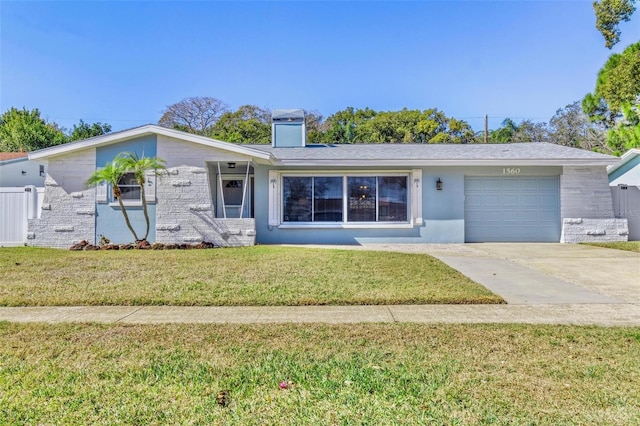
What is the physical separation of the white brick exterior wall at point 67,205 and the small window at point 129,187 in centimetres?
87

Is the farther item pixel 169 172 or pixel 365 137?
pixel 365 137

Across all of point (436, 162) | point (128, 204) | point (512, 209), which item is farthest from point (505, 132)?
point (128, 204)

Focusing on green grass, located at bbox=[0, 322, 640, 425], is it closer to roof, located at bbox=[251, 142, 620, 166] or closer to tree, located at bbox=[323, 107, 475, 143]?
roof, located at bbox=[251, 142, 620, 166]

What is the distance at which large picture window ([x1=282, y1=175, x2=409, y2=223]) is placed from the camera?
12.5 m

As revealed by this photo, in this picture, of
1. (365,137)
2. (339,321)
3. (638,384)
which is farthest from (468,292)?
(365,137)

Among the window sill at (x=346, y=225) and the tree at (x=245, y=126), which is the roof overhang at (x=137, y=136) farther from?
the tree at (x=245, y=126)

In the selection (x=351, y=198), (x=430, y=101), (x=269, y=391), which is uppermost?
(x=430, y=101)

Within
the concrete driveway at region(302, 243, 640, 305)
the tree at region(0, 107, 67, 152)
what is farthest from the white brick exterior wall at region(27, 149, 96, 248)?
the tree at region(0, 107, 67, 152)

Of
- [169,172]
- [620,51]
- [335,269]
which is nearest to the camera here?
[335,269]

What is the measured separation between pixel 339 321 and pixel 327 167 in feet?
27.4

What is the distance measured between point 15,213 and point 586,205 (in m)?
17.8

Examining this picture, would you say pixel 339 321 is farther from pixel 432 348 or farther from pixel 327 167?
pixel 327 167

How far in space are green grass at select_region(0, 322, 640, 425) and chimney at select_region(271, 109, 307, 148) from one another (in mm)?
11921

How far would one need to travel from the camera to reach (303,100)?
3497cm
